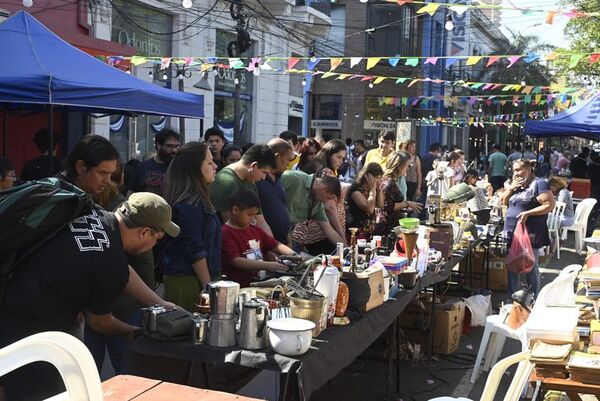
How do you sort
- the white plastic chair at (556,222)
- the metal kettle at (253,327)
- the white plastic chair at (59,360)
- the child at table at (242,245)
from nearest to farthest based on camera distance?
the white plastic chair at (59,360) < the metal kettle at (253,327) < the child at table at (242,245) < the white plastic chair at (556,222)

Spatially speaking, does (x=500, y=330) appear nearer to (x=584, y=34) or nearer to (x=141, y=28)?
(x=141, y=28)

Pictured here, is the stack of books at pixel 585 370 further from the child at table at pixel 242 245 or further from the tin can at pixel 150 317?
the tin can at pixel 150 317

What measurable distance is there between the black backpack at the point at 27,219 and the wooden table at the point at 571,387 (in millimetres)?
2480

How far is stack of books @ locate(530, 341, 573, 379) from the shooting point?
11.7ft

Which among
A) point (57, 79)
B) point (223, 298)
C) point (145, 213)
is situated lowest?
point (223, 298)

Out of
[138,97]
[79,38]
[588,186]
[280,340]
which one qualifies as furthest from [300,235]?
[588,186]

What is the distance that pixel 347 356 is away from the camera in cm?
376

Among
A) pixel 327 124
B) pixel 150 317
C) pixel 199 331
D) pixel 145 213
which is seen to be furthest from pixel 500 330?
pixel 327 124

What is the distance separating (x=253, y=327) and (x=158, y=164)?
4003mm

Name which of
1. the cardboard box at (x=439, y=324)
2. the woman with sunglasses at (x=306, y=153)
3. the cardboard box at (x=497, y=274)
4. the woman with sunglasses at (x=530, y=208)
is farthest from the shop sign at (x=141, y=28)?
the cardboard box at (x=439, y=324)

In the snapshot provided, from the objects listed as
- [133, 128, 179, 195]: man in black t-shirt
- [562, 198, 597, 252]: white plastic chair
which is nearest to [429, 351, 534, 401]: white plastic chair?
[133, 128, 179, 195]: man in black t-shirt

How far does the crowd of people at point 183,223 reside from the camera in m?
2.70

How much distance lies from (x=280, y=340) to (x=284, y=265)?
1383 mm

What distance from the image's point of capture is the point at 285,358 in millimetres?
3180
